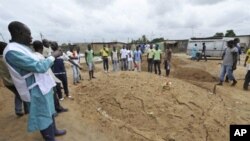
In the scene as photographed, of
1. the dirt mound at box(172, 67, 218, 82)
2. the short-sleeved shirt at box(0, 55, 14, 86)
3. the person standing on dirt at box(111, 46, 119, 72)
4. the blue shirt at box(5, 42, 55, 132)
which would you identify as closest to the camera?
the blue shirt at box(5, 42, 55, 132)

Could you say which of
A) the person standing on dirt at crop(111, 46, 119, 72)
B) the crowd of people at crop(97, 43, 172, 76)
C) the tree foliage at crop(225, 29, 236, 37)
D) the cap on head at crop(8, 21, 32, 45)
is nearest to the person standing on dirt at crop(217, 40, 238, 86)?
the crowd of people at crop(97, 43, 172, 76)

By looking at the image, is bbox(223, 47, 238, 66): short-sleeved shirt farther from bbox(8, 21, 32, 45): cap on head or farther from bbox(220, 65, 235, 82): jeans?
bbox(8, 21, 32, 45): cap on head

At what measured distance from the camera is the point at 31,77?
2791 millimetres

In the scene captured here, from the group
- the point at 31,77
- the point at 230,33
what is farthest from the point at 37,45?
the point at 230,33

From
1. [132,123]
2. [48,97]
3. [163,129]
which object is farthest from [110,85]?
[48,97]

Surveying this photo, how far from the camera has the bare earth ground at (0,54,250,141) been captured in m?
4.22

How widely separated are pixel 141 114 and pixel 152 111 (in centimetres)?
26

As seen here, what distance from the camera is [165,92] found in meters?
5.80

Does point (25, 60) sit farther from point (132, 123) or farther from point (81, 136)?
point (132, 123)

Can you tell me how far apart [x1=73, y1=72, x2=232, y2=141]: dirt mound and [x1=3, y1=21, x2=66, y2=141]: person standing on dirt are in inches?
65.9

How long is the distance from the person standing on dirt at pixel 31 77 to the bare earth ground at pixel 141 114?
105 centimetres

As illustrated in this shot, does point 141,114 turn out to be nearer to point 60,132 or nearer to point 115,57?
point 60,132

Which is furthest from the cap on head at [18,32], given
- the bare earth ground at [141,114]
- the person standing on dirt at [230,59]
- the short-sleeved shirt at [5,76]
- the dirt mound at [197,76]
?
the dirt mound at [197,76]

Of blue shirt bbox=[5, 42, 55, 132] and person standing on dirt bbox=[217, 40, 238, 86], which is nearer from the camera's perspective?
blue shirt bbox=[5, 42, 55, 132]
